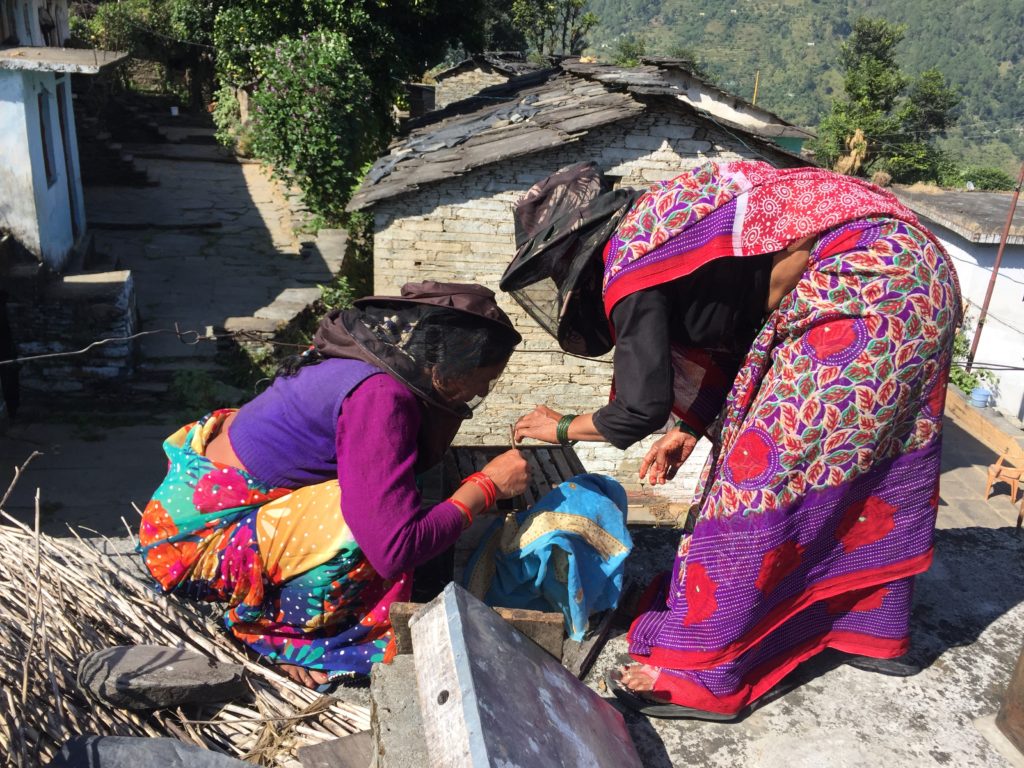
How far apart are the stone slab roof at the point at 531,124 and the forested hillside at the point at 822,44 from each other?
5299 centimetres

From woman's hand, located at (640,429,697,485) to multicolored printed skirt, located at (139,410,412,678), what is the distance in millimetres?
792

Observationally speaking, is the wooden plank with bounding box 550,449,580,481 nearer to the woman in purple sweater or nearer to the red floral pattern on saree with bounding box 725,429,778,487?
the woman in purple sweater

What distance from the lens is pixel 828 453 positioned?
7.02ft

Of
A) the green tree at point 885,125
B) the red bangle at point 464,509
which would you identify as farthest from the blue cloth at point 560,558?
the green tree at point 885,125

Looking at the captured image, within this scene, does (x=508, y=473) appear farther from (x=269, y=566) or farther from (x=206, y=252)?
(x=206, y=252)

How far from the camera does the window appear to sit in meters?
10.3

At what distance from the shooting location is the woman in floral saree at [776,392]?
82.6 inches

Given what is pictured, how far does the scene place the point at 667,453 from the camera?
A: 262cm

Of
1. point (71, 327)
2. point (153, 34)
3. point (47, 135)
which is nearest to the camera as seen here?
point (71, 327)

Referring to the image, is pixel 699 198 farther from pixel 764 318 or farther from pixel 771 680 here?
pixel 771 680

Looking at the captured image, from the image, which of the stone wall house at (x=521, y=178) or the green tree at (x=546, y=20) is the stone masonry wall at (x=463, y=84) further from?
the green tree at (x=546, y=20)

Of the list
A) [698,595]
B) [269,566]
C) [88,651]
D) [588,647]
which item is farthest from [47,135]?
[698,595]

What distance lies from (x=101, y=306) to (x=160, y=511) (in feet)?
26.9

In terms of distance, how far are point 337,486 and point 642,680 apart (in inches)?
36.9
